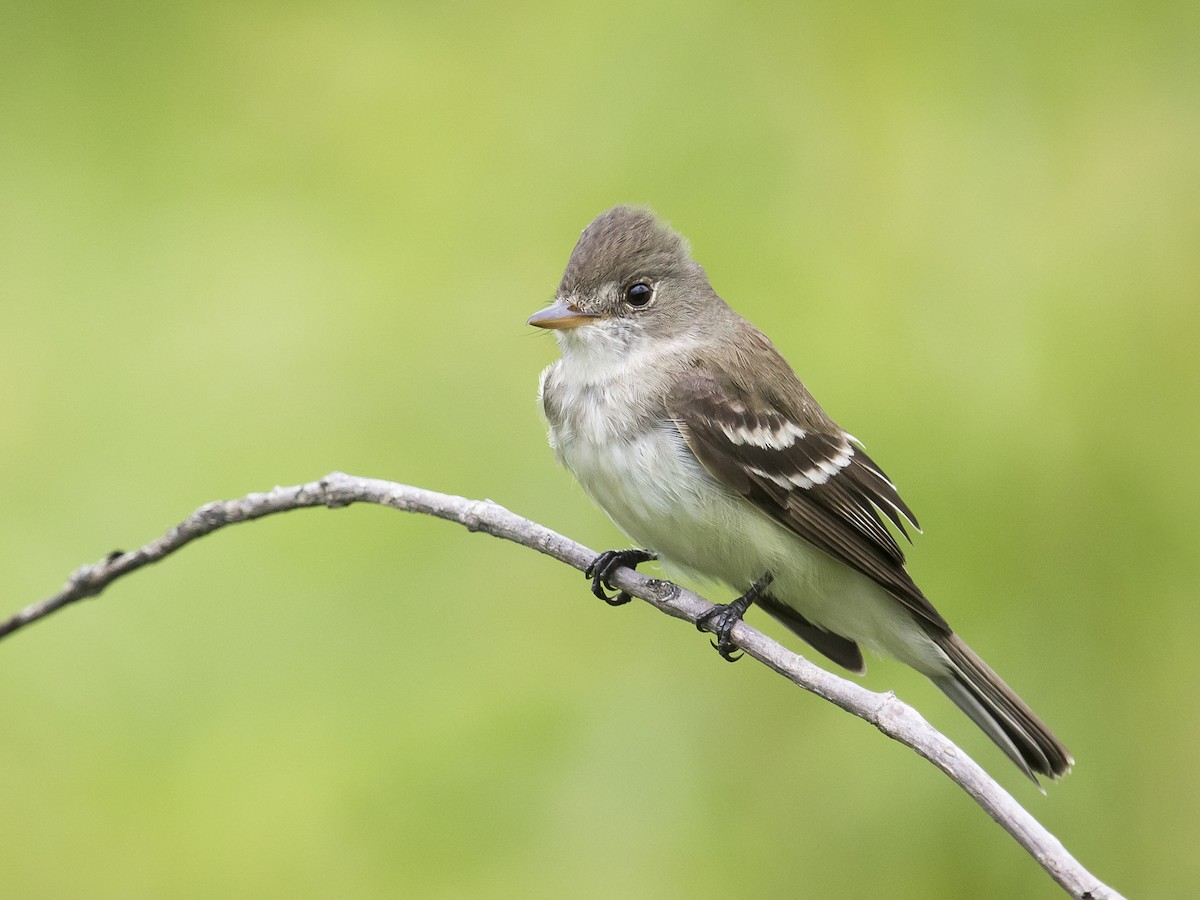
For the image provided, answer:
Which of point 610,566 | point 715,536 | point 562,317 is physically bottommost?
point 610,566

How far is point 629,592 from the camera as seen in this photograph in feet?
10.1

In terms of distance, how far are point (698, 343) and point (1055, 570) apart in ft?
4.92

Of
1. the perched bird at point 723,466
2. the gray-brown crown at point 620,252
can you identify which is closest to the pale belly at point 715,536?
the perched bird at point 723,466

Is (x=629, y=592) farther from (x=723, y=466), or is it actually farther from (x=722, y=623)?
(x=723, y=466)

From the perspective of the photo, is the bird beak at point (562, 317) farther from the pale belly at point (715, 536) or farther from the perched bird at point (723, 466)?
the pale belly at point (715, 536)

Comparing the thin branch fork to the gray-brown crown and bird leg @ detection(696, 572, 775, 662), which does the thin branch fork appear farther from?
the gray-brown crown

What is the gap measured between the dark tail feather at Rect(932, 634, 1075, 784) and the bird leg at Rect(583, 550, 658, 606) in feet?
2.91

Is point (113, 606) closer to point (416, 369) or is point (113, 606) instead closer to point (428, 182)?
point (416, 369)

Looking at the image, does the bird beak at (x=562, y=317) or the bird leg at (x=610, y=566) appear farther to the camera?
the bird beak at (x=562, y=317)

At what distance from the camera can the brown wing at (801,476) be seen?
11.0ft

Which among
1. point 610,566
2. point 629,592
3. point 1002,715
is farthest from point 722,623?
point 1002,715

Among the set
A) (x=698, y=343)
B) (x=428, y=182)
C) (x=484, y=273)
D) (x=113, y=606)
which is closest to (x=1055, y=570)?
(x=698, y=343)

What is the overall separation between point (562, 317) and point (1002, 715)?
5.39 ft

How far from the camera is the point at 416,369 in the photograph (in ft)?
14.8
